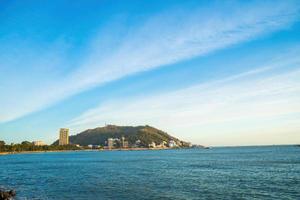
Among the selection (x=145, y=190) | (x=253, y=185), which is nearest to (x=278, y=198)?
(x=253, y=185)

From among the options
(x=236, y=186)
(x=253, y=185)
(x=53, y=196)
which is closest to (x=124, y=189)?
(x=53, y=196)

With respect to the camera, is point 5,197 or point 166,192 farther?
point 166,192

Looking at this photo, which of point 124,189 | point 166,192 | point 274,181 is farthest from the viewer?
point 274,181

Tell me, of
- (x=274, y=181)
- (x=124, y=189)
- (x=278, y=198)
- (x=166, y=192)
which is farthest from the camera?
(x=274, y=181)

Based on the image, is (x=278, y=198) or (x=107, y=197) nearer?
(x=278, y=198)

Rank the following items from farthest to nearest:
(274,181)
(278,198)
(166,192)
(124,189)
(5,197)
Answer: (274,181)
(124,189)
(166,192)
(5,197)
(278,198)

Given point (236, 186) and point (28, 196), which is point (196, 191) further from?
point (28, 196)

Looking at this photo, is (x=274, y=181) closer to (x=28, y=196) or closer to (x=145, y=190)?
(x=145, y=190)

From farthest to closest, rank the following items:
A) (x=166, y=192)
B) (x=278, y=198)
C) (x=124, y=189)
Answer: (x=124, y=189)
(x=166, y=192)
(x=278, y=198)

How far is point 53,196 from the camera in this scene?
4509cm

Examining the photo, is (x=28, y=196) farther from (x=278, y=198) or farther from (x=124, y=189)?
(x=278, y=198)

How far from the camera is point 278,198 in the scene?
128ft

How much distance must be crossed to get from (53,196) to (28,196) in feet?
14.4

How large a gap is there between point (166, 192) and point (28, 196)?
20.7m
